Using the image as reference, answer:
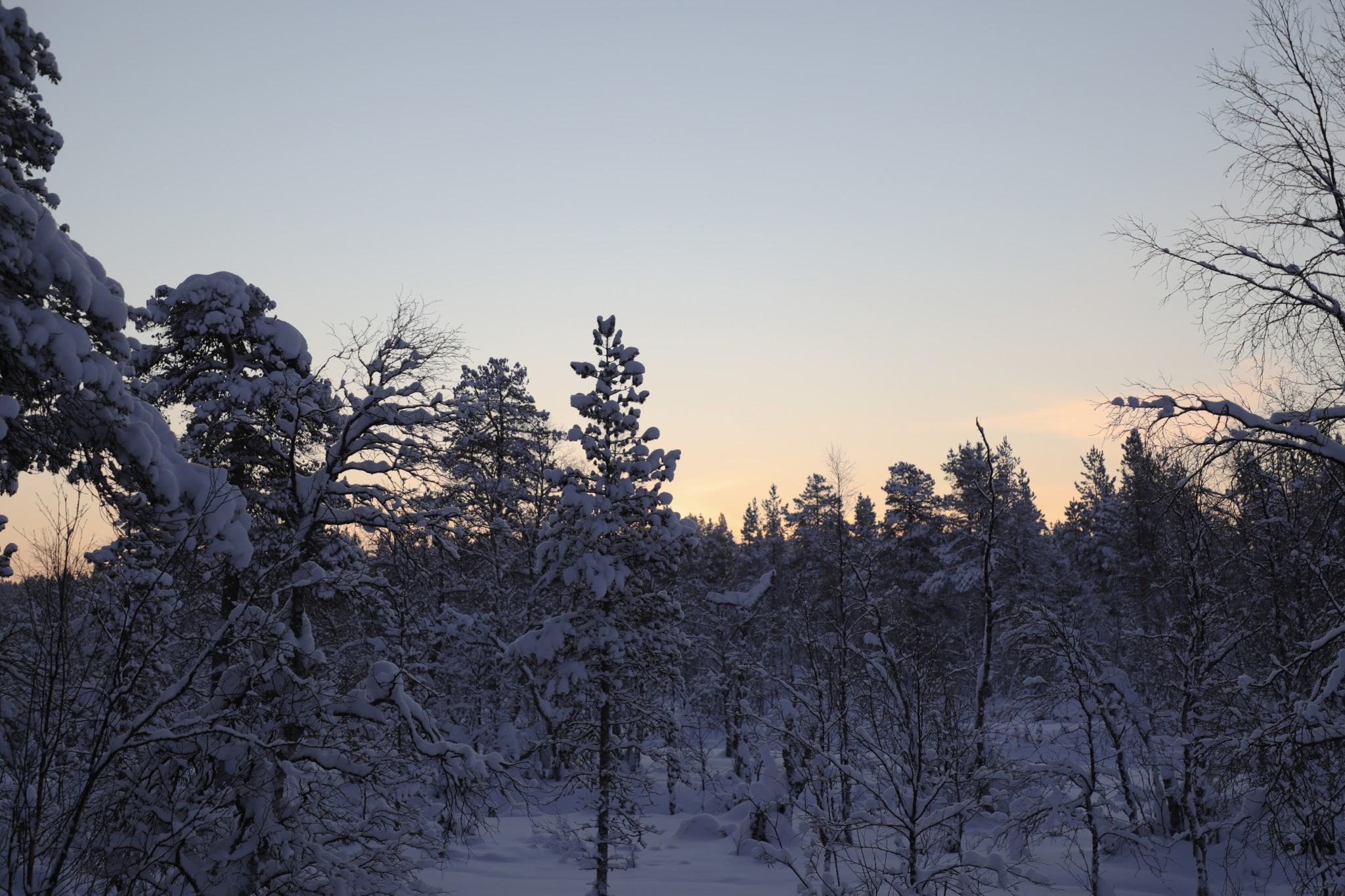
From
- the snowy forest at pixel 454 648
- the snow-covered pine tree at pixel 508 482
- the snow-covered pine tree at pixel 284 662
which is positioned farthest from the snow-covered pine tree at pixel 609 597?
the snow-covered pine tree at pixel 508 482

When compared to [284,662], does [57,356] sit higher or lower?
higher

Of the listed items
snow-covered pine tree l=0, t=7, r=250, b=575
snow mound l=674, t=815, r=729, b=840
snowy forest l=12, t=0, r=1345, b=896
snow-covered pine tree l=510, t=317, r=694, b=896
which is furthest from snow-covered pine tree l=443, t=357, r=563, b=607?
snow-covered pine tree l=0, t=7, r=250, b=575

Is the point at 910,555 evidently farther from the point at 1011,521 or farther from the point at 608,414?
the point at 608,414

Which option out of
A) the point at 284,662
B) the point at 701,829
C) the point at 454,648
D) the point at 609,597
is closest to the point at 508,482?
the point at 454,648

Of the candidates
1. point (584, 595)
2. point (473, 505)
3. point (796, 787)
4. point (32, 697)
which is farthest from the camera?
point (473, 505)

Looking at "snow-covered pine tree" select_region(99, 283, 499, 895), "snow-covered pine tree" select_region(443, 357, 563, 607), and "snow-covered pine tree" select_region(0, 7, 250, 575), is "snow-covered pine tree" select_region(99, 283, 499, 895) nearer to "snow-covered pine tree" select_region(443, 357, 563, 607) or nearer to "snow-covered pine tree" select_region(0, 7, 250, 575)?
"snow-covered pine tree" select_region(0, 7, 250, 575)

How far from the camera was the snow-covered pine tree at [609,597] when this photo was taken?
1800 centimetres

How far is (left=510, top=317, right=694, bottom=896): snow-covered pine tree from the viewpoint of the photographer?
1800 cm

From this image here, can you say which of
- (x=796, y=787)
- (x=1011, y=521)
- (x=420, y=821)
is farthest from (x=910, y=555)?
(x=420, y=821)

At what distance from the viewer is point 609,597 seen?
732 inches

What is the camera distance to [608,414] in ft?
64.2

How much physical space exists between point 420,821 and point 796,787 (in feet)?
37.6

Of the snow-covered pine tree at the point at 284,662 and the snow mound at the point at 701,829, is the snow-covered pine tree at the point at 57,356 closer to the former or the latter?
the snow-covered pine tree at the point at 284,662

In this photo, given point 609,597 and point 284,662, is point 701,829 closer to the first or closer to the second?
point 609,597
